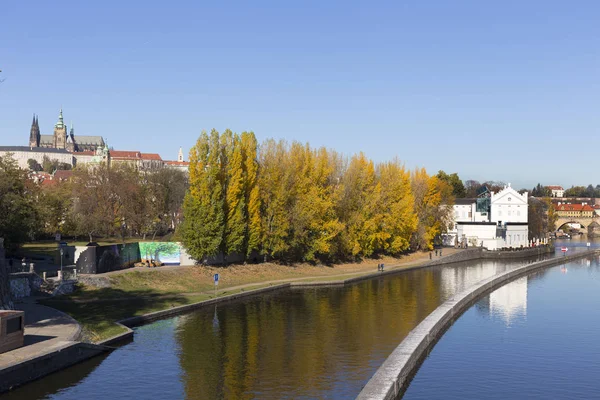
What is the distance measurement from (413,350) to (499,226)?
336 ft

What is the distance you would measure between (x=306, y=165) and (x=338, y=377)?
169ft

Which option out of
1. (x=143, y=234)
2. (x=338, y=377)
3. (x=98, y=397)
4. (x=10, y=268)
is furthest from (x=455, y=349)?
(x=143, y=234)

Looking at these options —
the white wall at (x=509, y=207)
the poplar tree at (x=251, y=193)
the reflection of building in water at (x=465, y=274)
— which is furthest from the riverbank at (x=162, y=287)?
the white wall at (x=509, y=207)

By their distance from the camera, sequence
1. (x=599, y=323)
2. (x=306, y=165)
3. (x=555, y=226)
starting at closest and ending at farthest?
(x=599, y=323) → (x=306, y=165) → (x=555, y=226)

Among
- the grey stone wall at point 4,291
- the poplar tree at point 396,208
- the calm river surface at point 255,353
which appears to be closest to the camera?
the calm river surface at point 255,353

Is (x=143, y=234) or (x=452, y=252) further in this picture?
(x=452, y=252)

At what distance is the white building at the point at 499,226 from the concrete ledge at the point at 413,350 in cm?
6443

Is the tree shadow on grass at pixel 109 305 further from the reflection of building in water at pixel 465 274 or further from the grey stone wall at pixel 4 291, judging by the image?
the reflection of building in water at pixel 465 274

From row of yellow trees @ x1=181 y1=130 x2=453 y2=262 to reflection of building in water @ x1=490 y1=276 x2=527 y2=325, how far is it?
20.8m

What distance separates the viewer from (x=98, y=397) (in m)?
29.1

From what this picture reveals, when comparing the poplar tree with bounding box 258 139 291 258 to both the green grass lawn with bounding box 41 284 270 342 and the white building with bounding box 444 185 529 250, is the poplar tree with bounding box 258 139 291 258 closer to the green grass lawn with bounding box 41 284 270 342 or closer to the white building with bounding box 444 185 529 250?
the green grass lawn with bounding box 41 284 270 342

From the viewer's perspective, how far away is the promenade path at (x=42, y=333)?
31.4 meters

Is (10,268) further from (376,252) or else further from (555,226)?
(555,226)

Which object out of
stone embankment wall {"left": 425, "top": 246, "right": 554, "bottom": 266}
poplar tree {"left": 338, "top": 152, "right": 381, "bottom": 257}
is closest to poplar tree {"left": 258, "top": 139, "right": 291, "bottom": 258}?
poplar tree {"left": 338, "top": 152, "right": 381, "bottom": 257}
